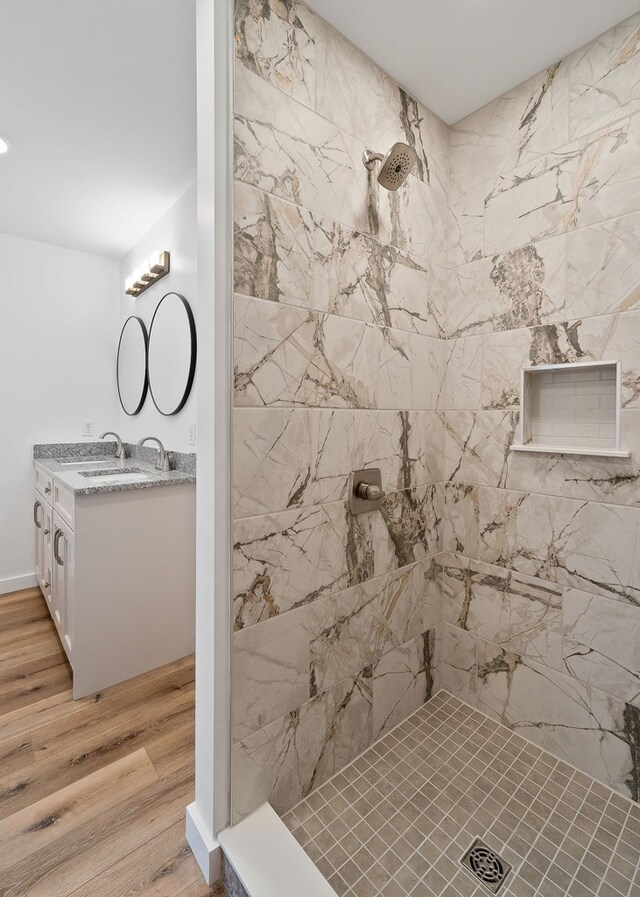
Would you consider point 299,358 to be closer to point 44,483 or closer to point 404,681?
point 404,681

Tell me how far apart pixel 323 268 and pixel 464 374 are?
765 mm

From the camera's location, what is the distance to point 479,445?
5.42ft

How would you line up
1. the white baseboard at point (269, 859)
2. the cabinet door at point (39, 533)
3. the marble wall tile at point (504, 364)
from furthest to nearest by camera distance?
the cabinet door at point (39, 533) → the marble wall tile at point (504, 364) → the white baseboard at point (269, 859)

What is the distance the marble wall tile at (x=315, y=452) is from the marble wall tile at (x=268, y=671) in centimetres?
35

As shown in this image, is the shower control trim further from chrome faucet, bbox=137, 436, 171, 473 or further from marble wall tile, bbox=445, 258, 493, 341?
chrome faucet, bbox=137, 436, 171, 473

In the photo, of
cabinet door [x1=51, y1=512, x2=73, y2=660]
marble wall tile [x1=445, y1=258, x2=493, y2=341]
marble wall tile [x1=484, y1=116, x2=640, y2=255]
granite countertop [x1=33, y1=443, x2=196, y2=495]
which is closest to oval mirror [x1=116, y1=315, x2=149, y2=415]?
granite countertop [x1=33, y1=443, x2=196, y2=495]

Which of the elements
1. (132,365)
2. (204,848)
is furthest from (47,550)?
(204,848)

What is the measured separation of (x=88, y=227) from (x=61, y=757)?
10.1 ft

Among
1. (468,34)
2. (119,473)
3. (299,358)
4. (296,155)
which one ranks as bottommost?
(119,473)

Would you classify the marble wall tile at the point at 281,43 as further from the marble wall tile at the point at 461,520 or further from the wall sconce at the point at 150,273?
the wall sconce at the point at 150,273

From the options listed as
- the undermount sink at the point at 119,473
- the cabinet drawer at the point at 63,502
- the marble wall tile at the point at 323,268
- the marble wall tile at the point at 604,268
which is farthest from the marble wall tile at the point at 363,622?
the undermount sink at the point at 119,473

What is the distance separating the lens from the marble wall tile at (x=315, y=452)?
1132mm

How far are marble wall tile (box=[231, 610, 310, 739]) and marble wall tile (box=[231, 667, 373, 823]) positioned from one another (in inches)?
1.6

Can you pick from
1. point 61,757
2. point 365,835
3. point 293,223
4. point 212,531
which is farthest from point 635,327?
point 61,757
